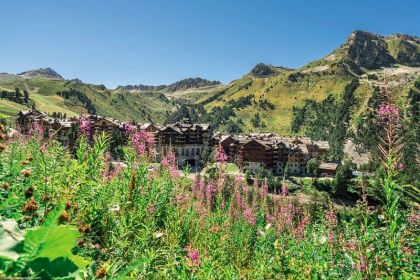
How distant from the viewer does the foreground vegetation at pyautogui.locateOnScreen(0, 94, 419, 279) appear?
90 cm

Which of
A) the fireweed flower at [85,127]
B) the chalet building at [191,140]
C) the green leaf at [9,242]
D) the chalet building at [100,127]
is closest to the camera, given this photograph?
the green leaf at [9,242]

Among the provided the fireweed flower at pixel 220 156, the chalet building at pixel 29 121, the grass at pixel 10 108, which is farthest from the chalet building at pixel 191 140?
the fireweed flower at pixel 220 156

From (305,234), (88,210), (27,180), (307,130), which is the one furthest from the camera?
(307,130)

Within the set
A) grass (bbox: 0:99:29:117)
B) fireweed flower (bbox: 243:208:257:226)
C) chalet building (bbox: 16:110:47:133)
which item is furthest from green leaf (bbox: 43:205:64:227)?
grass (bbox: 0:99:29:117)

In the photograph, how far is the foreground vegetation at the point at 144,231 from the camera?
0.90 meters

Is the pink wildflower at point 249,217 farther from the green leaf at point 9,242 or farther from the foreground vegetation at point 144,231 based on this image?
the green leaf at point 9,242

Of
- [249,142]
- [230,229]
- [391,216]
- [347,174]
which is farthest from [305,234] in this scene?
[249,142]

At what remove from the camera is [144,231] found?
5977 millimetres

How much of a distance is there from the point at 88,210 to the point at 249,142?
100008 mm

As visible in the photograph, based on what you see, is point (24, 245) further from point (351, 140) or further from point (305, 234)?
point (351, 140)

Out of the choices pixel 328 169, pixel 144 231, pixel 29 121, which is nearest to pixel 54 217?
pixel 144 231

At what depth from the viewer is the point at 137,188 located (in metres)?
7.13

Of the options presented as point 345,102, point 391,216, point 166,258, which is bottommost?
point 166,258

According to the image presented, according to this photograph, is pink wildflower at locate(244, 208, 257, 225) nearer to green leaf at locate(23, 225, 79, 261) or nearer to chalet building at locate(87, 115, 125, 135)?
chalet building at locate(87, 115, 125, 135)
